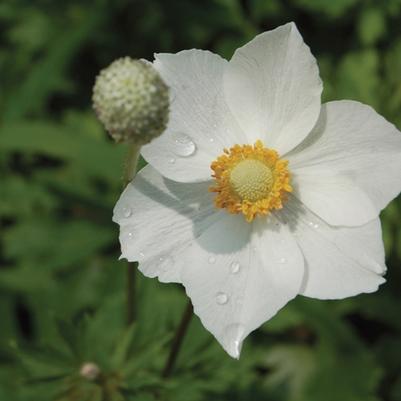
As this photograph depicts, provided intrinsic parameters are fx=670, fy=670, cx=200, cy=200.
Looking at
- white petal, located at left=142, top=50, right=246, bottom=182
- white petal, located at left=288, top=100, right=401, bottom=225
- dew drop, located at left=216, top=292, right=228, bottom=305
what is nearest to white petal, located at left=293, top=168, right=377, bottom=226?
white petal, located at left=288, top=100, right=401, bottom=225

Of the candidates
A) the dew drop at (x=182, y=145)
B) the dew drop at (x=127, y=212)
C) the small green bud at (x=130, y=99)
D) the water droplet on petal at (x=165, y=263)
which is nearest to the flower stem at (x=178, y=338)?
the water droplet on petal at (x=165, y=263)

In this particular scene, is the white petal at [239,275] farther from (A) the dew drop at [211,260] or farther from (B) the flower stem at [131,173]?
(B) the flower stem at [131,173]

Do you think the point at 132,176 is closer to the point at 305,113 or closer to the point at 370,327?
the point at 305,113

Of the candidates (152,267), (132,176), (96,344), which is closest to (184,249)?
(152,267)

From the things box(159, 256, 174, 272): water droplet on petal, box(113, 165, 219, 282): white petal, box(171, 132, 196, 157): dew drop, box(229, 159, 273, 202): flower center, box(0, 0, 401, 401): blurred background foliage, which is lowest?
box(0, 0, 401, 401): blurred background foliage

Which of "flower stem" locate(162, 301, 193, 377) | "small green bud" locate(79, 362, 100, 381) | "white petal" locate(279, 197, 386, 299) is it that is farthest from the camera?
"small green bud" locate(79, 362, 100, 381)

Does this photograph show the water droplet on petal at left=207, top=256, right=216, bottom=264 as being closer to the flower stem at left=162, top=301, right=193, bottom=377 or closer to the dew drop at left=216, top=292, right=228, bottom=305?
the dew drop at left=216, top=292, right=228, bottom=305
